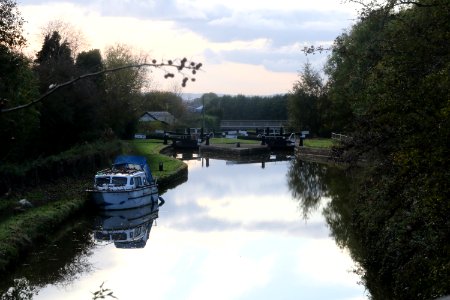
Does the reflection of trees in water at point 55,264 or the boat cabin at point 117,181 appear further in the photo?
the boat cabin at point 117,181

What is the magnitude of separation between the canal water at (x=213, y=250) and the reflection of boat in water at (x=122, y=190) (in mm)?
473

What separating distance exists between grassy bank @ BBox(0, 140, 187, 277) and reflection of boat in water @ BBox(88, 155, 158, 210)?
0.76 metres

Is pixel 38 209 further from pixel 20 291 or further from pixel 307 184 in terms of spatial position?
pixel 307 184

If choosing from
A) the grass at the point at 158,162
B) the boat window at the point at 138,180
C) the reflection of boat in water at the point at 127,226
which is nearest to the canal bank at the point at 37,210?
the grass at the point at 158,162

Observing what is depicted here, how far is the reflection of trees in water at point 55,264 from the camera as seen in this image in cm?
1525

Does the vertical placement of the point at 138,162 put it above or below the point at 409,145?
below

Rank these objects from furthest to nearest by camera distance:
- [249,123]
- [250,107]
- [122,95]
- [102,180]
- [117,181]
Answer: [250,107], [249,123], [122,95], [102,180], [117,181]

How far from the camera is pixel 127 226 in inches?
959

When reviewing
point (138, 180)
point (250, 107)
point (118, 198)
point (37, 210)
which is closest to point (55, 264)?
point (37, 210)

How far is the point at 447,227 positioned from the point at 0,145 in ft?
68.6

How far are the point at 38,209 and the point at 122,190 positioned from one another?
5.33 m

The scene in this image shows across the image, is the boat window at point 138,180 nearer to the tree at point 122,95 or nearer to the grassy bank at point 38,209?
the grassy bank at point 38,209

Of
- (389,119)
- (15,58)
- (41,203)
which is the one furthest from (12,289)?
(15,58)

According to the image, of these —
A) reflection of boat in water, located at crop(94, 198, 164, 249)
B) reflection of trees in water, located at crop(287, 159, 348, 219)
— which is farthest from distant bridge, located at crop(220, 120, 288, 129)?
reflection of boat in water, located at crop(94, 198, 164, 249)
